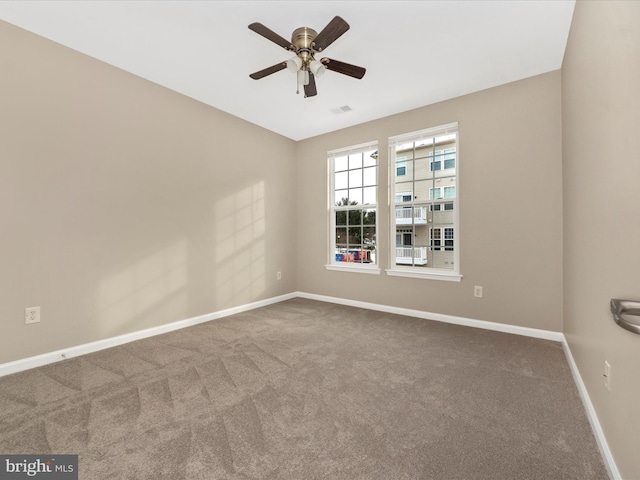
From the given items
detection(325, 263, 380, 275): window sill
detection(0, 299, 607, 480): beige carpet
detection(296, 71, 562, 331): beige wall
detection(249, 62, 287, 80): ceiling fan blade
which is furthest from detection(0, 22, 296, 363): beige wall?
detection(296, 71, 562, 331): beige wall

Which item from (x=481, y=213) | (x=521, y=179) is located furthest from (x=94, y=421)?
(x=521, y=179)

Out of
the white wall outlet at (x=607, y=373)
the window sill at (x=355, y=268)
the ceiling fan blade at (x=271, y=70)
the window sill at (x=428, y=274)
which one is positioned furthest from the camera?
the window sill at (x=355, y=268)

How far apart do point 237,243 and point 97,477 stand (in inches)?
118

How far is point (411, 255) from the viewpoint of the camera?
13.1 feet

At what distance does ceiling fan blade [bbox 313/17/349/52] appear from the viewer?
1.91 m

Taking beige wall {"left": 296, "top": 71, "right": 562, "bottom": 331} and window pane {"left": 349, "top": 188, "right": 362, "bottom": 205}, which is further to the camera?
window pane {"left": 349, "top": 188, "right": 362, "bottom": 205}

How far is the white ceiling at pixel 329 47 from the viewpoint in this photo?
2180 mm

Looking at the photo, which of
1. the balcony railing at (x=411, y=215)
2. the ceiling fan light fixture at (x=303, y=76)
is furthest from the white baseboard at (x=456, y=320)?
the ceiling fan light fixture at (x=303, y=76)

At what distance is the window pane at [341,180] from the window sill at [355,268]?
1308mm

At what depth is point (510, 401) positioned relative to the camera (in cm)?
189

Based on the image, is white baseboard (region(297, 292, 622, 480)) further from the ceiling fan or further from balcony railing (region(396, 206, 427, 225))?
the ceiling fan

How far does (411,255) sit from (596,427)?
102 inches

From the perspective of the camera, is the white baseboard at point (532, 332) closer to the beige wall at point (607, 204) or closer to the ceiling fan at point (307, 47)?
the beige wall at point (607, 204)

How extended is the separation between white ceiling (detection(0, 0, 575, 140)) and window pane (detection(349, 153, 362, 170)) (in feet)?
3.51
